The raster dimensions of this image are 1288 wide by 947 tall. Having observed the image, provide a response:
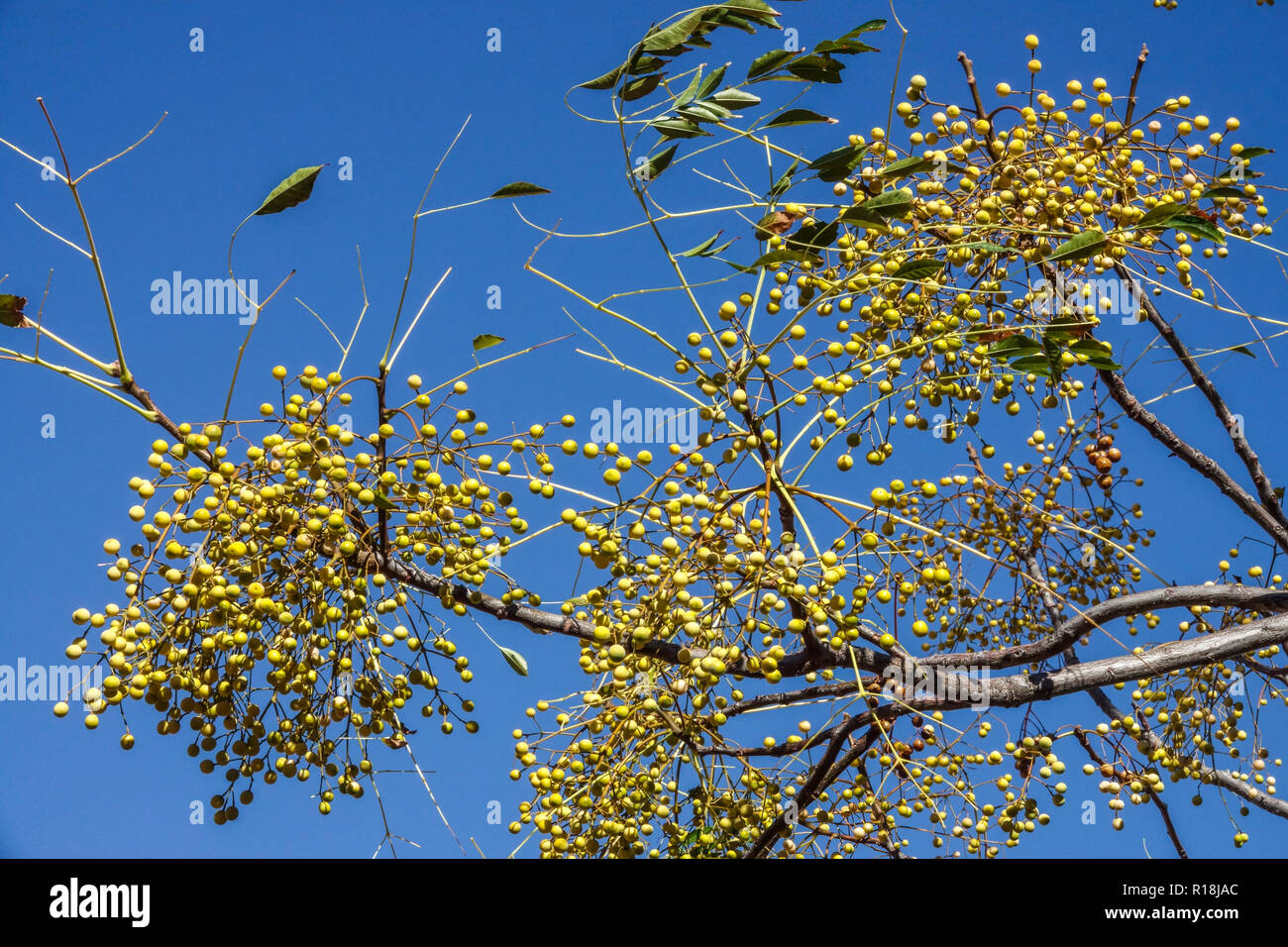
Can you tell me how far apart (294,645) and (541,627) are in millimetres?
541

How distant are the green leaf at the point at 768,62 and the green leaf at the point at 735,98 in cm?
4

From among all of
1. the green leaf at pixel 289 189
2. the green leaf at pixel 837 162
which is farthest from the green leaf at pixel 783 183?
the green leaf at pixel 289 189

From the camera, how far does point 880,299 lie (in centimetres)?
224

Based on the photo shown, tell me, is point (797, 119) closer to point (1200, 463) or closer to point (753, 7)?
point (753, 7)

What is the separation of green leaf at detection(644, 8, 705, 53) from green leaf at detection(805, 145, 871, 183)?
392 mm

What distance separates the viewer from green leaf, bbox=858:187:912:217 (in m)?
1.97

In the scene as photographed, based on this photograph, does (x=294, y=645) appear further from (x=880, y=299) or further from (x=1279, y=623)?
(x=1279, y=623)

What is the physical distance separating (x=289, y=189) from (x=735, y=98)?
886mm

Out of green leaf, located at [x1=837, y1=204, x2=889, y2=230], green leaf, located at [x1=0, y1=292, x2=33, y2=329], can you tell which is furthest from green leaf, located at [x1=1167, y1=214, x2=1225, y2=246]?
green leaf, located at [x1=0, y1=292, x2=33, y2=329]

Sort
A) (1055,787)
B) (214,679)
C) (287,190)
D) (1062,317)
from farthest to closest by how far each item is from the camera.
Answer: (1055,787) < (1062,317) < (214,679) < (287,190)

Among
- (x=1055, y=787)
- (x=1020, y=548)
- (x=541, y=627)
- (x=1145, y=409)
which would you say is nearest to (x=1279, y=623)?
(x=1055, y=787)

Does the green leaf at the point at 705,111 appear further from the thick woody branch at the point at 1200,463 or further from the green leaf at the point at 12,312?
the thick woody branch at the point at 1200,463

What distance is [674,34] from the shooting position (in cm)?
192

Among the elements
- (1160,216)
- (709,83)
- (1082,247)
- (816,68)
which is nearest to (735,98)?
(709,83)
